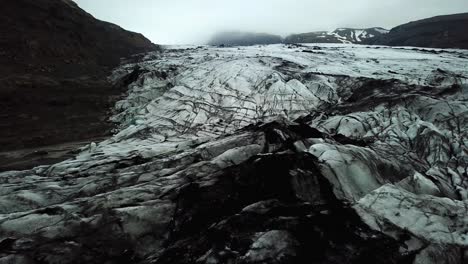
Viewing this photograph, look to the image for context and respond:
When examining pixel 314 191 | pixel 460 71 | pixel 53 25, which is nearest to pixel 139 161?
pixel 314 191

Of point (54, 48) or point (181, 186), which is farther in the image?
point (54, 48)

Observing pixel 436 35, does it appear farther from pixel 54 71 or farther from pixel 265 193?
pixel 265 193

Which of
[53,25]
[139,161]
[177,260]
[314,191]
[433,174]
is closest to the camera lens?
[177,260]

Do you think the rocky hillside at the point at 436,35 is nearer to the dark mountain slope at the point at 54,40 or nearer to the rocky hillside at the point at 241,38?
the dark mountain slope at the point at 54,40

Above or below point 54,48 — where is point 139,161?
below

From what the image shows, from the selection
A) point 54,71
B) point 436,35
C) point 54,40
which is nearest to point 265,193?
point 54,71

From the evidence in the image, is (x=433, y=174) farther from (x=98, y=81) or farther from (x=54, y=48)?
(x=54, y=48)

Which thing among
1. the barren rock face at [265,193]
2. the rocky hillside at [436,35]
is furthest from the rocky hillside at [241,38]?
the barren rock face at [265,193]

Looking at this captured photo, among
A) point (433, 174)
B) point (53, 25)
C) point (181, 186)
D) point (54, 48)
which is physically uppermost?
point (53, 25)
